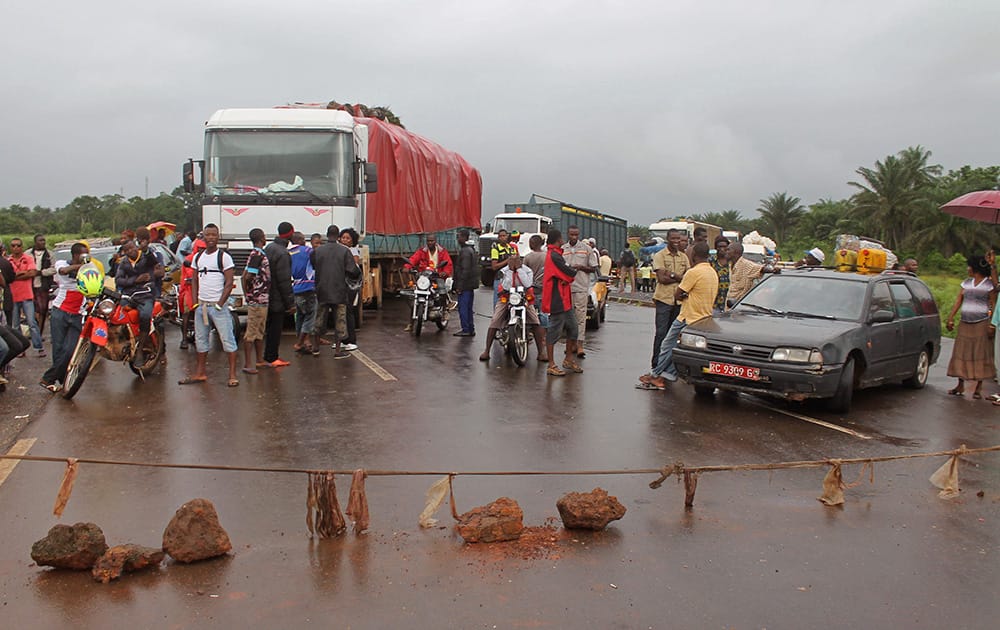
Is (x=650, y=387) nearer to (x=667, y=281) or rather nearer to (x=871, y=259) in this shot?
(x=667, y=281)

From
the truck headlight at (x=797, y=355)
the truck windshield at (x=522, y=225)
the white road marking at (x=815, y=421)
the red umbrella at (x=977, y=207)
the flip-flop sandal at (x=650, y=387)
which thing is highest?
the truck windshield at (x=522, y=225)

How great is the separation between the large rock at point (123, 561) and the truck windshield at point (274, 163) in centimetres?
1033

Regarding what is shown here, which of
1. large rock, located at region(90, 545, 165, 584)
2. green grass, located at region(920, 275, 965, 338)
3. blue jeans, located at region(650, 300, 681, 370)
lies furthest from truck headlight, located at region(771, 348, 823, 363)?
green grass, located at region(920, 275, 965, 338)

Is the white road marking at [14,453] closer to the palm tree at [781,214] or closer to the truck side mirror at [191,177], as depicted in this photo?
the truck side mirror at [191,177]

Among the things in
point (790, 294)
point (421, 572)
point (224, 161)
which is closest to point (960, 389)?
point (790, 294)

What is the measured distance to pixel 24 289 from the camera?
12.1 m

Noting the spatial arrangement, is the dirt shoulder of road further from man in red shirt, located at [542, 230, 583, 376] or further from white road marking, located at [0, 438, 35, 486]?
man in red shirt, located at [542, 230, 583, 376]

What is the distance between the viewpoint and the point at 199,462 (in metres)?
6.68

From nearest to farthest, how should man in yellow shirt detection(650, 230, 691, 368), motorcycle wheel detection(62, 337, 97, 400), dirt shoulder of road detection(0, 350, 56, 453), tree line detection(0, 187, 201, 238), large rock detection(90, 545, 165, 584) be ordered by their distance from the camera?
large rock detection(90, 545, 165, 584)
dirt shoulder of road detection(0, 350, 56, 453)
motorcycle wheel detection(62, 337, 97, 400)
man in yellow shirt detection(650, 230, 691, 368)
tree line detection(0, 187, 201, 238)

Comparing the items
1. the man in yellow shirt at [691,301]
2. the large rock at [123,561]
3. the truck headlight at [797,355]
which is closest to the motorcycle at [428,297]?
the man in yellow shirt at [691,301]

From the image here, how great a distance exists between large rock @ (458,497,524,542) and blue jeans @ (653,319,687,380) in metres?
5.17

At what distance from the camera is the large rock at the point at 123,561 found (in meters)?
4.46

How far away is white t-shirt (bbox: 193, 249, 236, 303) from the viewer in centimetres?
962

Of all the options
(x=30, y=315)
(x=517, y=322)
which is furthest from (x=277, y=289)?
(x=30, y=315)
